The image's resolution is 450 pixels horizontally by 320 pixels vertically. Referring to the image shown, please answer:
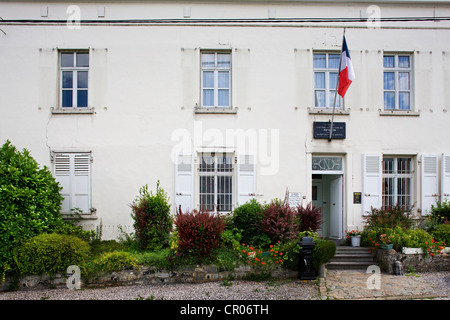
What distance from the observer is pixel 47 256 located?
727 cm

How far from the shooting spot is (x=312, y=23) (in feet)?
33.1

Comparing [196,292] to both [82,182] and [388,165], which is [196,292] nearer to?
[82,182]

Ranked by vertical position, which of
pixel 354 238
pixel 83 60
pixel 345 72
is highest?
pixel 83 60

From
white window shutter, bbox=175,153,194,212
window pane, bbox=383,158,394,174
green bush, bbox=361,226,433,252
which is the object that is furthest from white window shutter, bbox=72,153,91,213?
window pane, bbox=383,158,394,174

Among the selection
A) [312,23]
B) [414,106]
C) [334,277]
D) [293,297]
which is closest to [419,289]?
[334,277]

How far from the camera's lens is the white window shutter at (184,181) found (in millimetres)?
9688

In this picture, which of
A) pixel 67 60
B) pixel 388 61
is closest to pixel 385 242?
pixel 388 61

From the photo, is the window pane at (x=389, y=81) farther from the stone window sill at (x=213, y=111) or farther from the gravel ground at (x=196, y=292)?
the gravel ground at (x=196, y=292)

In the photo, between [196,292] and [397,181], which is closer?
[196,292]

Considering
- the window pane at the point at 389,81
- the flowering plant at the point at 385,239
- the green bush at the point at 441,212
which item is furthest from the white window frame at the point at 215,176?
the green bush at the point at 441,212

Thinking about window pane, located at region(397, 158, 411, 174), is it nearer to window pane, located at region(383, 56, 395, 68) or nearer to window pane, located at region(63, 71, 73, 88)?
window pane, located at region(383, 56, 395, 68)

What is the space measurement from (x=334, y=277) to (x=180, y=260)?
11.1 feet

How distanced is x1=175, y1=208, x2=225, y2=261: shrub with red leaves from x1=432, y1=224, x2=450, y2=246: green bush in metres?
5.41

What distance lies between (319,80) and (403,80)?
250cm
